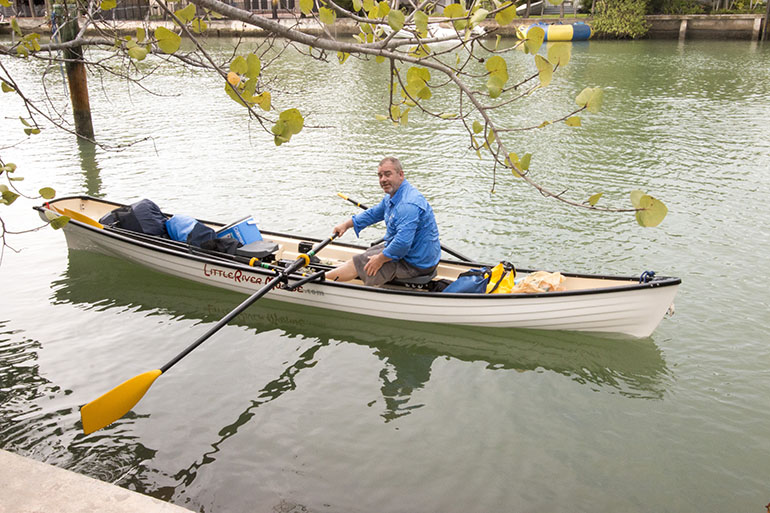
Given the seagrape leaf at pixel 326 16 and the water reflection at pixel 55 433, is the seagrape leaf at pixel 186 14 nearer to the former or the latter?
the seagrape leaf at pixel 326 16

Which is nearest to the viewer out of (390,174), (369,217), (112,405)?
(112,405)

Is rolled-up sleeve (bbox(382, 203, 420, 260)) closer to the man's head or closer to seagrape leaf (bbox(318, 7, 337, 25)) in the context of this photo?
the man's head

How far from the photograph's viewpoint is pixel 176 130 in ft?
54.1

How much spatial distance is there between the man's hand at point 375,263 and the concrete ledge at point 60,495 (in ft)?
12.1

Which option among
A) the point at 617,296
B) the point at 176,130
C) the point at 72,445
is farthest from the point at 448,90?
the point at 72,445

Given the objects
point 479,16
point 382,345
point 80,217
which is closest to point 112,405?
point 382,345

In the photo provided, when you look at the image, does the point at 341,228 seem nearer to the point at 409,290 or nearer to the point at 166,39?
the point at 409,290

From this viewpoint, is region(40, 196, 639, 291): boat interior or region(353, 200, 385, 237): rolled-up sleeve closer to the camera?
region(40, 196, 639, 291): boat interior

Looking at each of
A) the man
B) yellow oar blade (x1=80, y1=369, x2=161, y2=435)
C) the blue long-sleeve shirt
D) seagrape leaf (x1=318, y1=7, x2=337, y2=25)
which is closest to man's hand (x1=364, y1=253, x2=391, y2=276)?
the man

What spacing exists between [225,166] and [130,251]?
534cm

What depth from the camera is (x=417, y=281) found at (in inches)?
282

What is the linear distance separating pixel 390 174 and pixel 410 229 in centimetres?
61

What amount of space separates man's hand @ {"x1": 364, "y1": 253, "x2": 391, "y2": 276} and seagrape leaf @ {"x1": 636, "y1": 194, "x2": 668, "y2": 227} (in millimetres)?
3931

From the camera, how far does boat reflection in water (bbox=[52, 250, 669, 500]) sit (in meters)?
5.99
